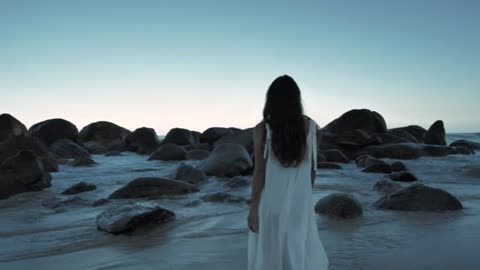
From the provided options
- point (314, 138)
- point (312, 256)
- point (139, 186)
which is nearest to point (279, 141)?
point (314, 138)

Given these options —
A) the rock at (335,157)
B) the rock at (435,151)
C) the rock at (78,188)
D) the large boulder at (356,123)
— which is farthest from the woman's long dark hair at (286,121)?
the large boulder at (356,123)

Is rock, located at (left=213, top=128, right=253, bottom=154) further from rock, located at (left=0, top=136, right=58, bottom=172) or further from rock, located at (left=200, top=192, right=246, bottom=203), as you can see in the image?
rock, located at (left=200, top=192, right=246, bottom=203)

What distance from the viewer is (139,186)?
8.20 metres

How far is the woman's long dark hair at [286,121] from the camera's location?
308cm

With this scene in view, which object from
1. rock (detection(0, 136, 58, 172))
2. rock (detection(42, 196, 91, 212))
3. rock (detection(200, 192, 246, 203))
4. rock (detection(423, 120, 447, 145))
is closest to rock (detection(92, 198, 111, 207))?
rock (detection(42, 196, 91, 212))

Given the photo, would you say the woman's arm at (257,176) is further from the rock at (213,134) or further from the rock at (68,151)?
the rock at (213,134)

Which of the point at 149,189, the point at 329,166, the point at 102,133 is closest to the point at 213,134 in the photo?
the point at 102,133

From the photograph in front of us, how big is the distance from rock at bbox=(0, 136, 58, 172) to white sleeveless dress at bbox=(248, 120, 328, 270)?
10.6m

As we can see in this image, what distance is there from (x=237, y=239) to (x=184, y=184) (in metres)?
3.74

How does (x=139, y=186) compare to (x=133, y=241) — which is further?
(x=139, y=186)

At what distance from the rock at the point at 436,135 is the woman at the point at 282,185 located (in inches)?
866

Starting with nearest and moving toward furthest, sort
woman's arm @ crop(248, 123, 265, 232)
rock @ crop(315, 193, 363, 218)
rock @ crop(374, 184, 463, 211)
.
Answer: woman's arm @ crop(248, 123, 265, 232), rock @ crop(315, 193, 363, 218), rock @ crop(374, 184, 463, 211)

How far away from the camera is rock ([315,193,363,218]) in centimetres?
602

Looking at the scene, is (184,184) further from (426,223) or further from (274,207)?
(274,207)
